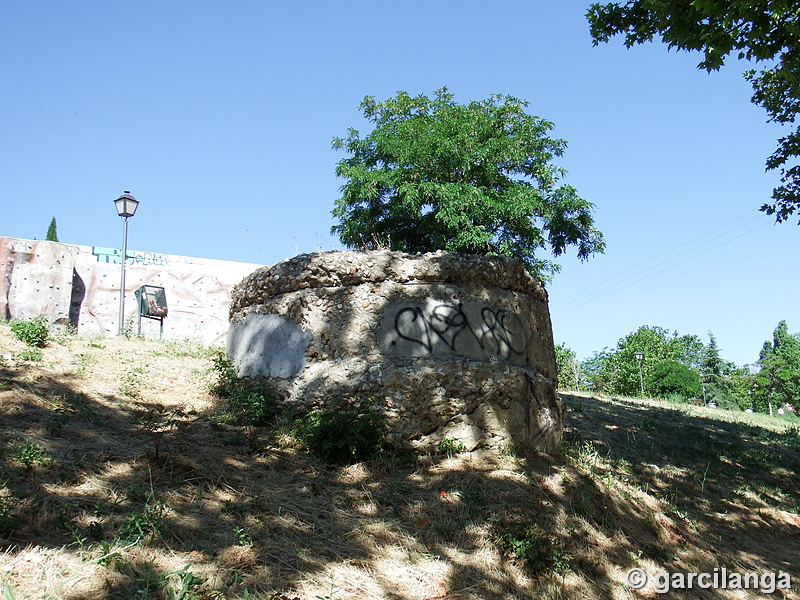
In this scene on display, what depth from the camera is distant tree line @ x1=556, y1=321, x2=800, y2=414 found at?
157 feet

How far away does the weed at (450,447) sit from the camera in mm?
5555

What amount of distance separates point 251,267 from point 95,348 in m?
10.4

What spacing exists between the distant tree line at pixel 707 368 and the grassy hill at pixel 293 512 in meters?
40.1

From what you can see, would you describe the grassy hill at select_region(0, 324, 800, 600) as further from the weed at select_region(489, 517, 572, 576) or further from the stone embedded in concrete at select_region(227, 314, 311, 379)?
the stone embedded in concrete at select_region(227, 314, 311, 379)

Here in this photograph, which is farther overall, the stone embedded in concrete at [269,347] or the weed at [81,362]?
the weed at [81,362]

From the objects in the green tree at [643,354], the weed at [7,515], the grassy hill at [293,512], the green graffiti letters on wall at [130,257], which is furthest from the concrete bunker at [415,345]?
the green tree at [643,354]

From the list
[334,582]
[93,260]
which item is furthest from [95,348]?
[93,260]

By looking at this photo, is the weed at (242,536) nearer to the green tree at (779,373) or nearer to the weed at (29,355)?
the weed at (29,355)

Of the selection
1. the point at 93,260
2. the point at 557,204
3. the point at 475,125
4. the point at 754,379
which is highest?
the point at 475,125

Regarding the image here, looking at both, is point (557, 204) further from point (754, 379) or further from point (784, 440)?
point (754, 379)

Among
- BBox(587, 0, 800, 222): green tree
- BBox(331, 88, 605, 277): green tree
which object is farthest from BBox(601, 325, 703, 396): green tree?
BBox(587, 0, 800, 222): green tree

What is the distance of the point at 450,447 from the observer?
5.55 m

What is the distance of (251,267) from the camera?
18.0 metres

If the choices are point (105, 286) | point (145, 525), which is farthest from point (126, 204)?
point (145, 525)
